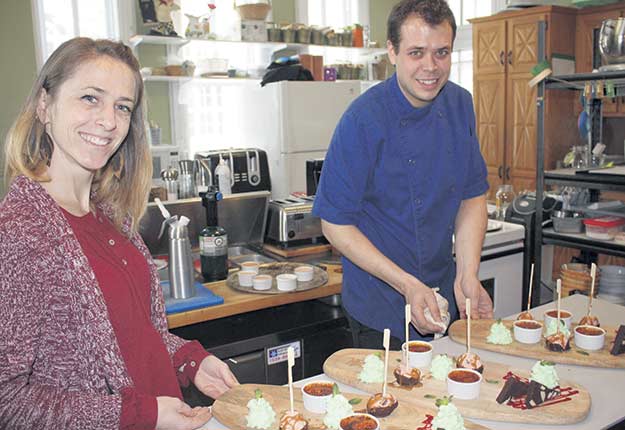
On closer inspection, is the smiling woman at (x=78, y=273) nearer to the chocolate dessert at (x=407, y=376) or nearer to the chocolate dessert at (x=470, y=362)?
the chocolate dessert at (x=407, y=376)

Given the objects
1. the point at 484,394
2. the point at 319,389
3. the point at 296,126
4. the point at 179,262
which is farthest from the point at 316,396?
the point at 296,126

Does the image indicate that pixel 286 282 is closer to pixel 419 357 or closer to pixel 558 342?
pixel 419 357

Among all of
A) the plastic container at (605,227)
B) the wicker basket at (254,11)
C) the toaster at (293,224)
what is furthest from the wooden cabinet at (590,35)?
the toaster at (293,224)

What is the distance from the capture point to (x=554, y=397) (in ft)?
4.45

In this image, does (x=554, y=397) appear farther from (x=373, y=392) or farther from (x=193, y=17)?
(x=193, y=17)

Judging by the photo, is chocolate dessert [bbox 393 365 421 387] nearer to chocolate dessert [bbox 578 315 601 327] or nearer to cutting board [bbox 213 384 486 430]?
cutting board [bbox 213 384 486 430]

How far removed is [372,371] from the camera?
1.48 m

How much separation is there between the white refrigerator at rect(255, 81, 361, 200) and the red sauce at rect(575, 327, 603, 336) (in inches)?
137

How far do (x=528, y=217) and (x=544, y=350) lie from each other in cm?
200

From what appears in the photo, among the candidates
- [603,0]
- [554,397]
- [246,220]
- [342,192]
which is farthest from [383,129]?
[603,0]

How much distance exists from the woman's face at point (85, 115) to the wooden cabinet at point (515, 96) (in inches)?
173

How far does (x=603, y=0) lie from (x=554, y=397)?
4.31m

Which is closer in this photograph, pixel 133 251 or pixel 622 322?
pixel 133 251

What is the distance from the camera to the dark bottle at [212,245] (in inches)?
95.6
